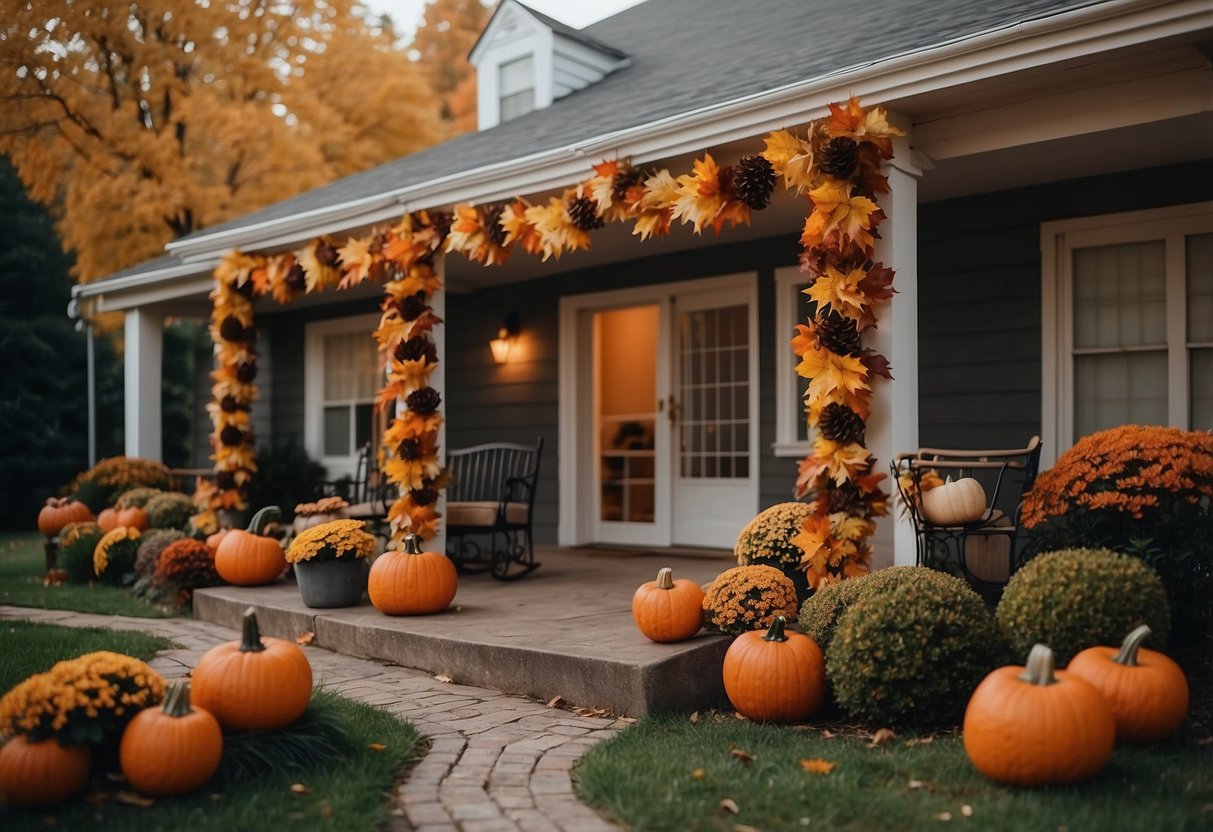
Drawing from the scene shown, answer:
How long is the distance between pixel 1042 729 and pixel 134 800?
8.29ft

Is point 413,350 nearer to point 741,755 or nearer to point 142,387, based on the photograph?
point 741,755

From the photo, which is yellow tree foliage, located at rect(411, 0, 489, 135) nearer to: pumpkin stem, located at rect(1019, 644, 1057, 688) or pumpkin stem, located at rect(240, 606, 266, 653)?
pumpkin stem, located at rect(240, 606, 266, 653)

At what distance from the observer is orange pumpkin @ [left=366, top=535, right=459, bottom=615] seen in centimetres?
526

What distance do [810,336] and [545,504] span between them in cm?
473

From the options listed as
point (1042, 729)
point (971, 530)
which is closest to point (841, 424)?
point (971, 530)

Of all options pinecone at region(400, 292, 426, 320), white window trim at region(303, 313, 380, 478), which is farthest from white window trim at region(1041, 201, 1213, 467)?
white window trim at region(303, 313, 380, 478)

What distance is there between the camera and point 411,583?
5.26 metres

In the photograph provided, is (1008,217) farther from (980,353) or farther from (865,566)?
(865,566)

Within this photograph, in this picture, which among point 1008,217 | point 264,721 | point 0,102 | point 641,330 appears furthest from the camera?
point 0,102

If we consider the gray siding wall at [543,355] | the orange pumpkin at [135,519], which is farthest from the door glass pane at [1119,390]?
the orange pumpkin at [135,519]

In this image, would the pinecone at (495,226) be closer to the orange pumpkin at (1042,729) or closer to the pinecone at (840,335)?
the pinecone at (840,335)

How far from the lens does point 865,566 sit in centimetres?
449

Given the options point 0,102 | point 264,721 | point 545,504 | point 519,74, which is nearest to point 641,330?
point 545,504

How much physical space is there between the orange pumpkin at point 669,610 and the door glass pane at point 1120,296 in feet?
9.85
